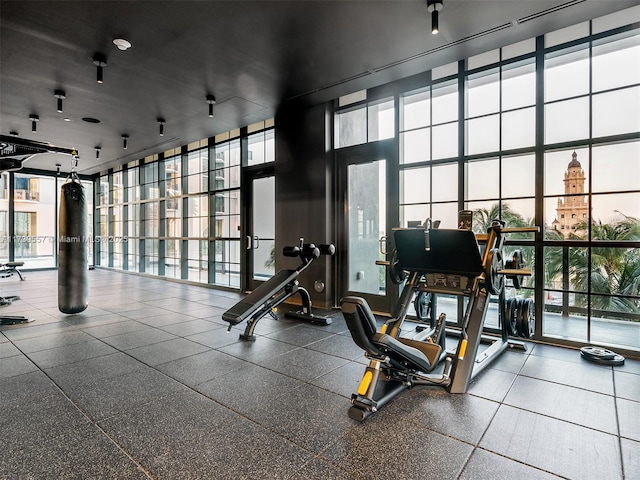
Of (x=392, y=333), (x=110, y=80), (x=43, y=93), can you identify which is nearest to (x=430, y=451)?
(x=392, y=333)

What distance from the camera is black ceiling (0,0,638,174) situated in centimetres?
326

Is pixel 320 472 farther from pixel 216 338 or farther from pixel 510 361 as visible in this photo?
pixel 216 338

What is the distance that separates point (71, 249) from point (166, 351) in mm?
2657

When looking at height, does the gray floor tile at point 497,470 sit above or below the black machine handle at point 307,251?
below

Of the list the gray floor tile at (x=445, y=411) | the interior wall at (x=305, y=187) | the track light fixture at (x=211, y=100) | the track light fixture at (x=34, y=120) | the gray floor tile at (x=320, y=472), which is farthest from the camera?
the track light fixture at (x=34, y=120)

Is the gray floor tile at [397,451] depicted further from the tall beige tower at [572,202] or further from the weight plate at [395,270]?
the tall beige tower at [572,202]

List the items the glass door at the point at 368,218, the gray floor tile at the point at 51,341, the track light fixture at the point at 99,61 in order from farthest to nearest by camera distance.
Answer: the glass door at the point at 368,218, the track light fixture at the point at 99,61, the gray floor tile at the point at 51,341

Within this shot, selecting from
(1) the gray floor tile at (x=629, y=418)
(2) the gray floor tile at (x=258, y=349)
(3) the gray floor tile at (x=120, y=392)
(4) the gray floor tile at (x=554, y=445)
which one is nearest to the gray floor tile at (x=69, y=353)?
(3) the gray floor tile at (x=120, y=392)

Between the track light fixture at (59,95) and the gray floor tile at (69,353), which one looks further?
the track light fixture at (59,95)

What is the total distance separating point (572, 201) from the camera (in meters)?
3.73

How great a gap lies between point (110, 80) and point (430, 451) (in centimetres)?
550

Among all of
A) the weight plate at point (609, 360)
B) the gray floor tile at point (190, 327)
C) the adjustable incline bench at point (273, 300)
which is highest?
the adjustable incline bench at point (273, 300)

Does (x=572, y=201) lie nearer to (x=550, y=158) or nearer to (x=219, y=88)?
(x=550, y=158)

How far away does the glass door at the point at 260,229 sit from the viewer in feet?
22.7
